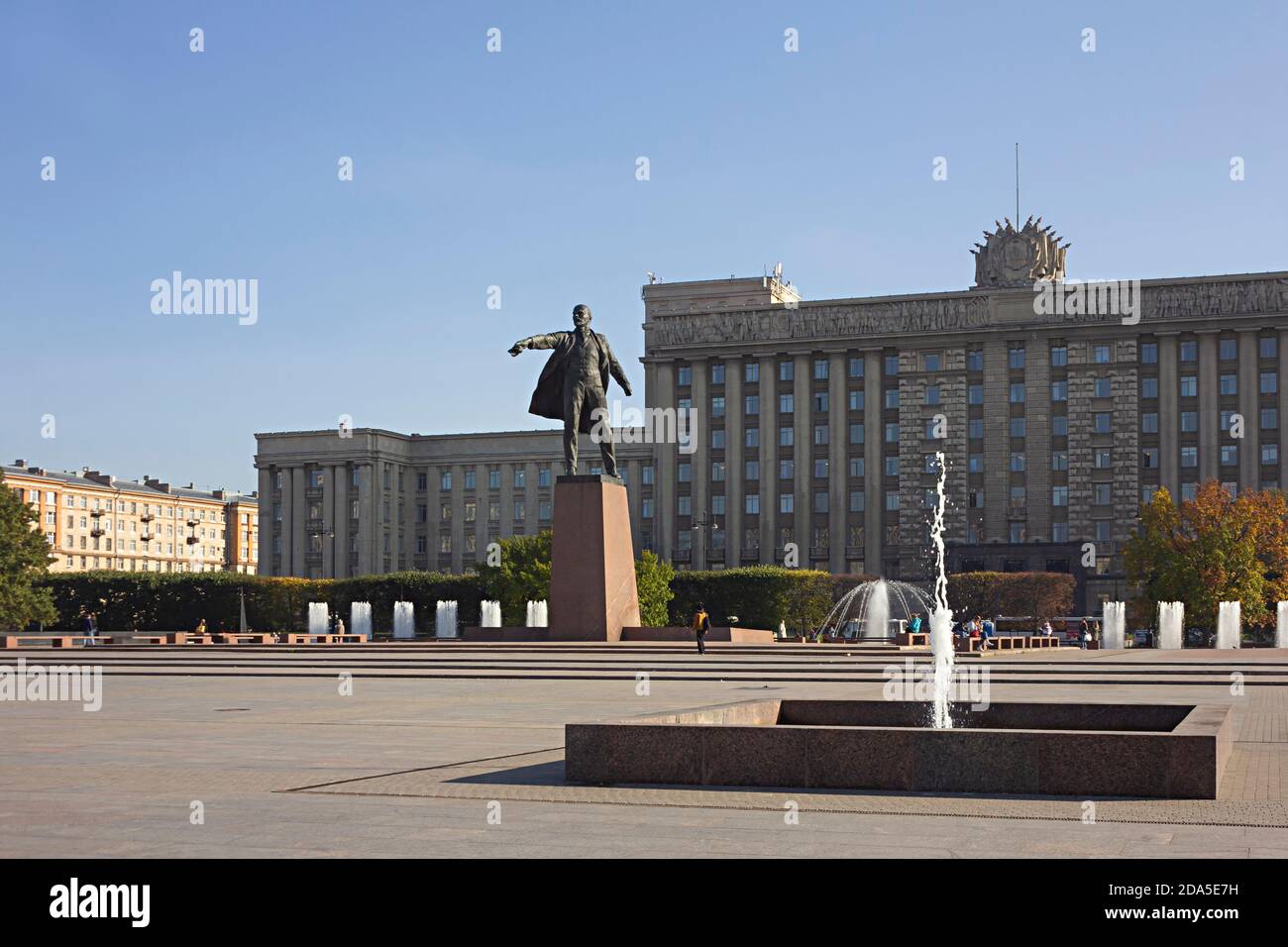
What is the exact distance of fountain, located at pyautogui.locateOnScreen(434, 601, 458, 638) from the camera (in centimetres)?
7323

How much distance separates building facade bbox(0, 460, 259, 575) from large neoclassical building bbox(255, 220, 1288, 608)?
129 feet

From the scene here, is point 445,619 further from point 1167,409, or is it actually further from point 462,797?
point 462,797

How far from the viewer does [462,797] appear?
10602 mm

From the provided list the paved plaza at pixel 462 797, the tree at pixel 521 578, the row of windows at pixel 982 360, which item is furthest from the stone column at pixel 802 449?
the paved plaza at pixel 462 797

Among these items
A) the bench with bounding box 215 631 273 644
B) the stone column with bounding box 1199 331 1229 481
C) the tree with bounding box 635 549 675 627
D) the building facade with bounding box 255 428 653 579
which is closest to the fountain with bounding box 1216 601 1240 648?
the tree with bounding box 635 549 675 627

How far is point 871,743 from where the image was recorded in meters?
11.1

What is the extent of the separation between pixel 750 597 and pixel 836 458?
141ft

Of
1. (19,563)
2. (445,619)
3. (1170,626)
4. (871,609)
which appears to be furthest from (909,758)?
(871,609)

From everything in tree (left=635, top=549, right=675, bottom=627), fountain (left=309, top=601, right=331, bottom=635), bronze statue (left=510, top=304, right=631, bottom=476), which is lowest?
fountain (left=309, top=601, right=331, bottom=635)

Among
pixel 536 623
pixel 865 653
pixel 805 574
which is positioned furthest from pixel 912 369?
pixel 865 653

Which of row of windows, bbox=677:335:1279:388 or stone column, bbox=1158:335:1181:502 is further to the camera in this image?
stone column, bbox=1158:335:1181:502

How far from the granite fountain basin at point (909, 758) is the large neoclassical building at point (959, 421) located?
92.1m

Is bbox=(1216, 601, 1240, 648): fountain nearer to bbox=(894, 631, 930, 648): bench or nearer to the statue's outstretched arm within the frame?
bbox=(894, 631, 930, 648): bench

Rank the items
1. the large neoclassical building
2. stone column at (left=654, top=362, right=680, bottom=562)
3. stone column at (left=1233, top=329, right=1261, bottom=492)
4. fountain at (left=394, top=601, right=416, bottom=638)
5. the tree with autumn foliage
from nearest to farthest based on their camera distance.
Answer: the tree with autumn foliage → fountain at (left=394, top=601, right=416, bottom=638) → stone column at (left=1233, top=329, right=1261, bottom=492) → the large neoclassical building → stone column at (left=654, top=362, right=680, bottom=562)
